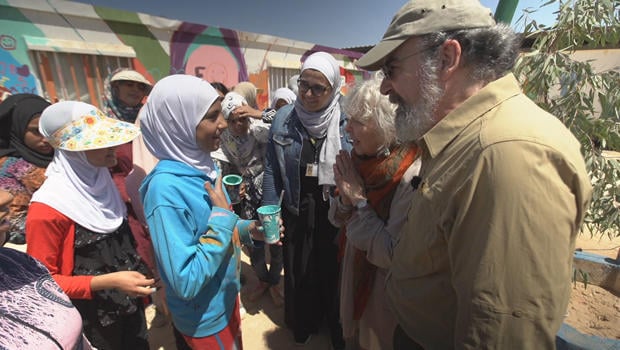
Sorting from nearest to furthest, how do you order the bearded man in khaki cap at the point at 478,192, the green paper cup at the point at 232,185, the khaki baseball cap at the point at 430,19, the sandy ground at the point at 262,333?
the bearded man in khaki cap at the point at 478,192
the khaki baseball cap at the point at 430,19
the green paper cup at the point at 232,185
the sandy ground at the point at 262,333

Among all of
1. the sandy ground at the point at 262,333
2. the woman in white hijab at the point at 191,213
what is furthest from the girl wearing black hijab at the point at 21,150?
the sandy ground at the point at 262,333

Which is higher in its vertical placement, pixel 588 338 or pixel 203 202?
pixel 203 202

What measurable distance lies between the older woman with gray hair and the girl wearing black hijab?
2198mm

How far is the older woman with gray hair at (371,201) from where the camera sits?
4.59ft

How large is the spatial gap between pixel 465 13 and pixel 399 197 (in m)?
0.80

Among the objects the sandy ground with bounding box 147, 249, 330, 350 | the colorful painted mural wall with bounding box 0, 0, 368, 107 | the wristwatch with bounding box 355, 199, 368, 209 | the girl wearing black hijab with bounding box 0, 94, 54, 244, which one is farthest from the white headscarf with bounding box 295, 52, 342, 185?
the colorful painted mural wall with bounding box 0, 0, 368, 107

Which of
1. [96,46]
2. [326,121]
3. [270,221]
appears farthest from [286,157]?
[96,46]

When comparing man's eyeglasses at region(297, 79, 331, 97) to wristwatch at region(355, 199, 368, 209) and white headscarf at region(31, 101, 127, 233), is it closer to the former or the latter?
wristwatch at region(355, 199, 368, 209)

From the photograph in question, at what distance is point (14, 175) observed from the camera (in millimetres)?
2018

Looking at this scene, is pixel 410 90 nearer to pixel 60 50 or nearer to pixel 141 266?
→ pixel 141 266

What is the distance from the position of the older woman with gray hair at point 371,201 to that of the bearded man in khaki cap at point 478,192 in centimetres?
26

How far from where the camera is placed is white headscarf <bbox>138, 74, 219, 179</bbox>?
4.22 feet

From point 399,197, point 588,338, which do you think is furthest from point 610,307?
point 399,197

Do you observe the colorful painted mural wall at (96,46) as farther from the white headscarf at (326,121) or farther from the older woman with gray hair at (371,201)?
the older woman with gray hair at (371,201)
